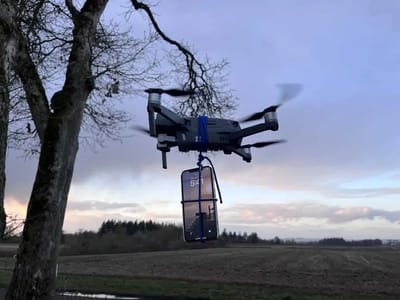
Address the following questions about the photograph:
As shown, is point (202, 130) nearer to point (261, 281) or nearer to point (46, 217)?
point (46, 217)

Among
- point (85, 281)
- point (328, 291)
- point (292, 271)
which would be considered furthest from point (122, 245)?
point (328, 291)

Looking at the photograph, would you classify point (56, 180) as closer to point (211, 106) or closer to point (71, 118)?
point (71, 118)

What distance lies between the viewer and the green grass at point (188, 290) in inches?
910

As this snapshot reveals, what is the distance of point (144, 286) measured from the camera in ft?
88.6

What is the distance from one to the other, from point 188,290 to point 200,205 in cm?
2059

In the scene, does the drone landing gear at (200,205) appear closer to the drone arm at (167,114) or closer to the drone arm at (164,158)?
the drone arm at (164,158)

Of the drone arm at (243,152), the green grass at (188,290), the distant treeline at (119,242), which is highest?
the distant treeline at (119,242)

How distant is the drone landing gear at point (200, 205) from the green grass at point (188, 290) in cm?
1684

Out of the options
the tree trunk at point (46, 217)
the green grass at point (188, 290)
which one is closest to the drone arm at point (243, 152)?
the tree trunk at point (46, 217)

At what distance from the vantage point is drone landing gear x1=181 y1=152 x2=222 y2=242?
5629 mm

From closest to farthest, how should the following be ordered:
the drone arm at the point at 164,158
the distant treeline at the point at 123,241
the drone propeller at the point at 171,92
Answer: the drone propeller at the point at 171,92 → the drone arm at the point at 164,158 → the distant treeline at the point at 123,241

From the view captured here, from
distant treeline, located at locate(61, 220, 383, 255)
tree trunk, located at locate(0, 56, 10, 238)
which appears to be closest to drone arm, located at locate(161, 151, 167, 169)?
tree trunk, located at locate(0, 56, 10, 238)

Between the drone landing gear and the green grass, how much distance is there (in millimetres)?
16836

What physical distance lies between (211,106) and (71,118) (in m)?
4.95
